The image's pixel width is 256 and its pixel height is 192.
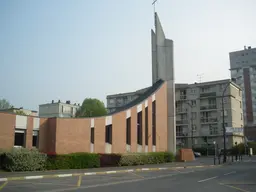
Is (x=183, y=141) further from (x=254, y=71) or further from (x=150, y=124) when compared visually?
(x=150, y=124)

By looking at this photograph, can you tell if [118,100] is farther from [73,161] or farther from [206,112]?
[73,161]

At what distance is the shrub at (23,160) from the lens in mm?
18984

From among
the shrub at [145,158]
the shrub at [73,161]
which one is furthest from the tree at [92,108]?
the shrub at [73,161]

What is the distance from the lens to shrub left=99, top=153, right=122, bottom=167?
24763 mm

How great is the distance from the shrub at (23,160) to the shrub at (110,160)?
5.83 m

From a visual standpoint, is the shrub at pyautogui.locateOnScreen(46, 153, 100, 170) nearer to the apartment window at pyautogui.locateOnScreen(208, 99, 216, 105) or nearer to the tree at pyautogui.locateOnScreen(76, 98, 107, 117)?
the tree at pyautogui.locateOnScreen(76, 98, 107, 117)

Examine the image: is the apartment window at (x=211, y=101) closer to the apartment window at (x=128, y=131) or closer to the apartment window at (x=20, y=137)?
the apartment window at (x=128, y=131)

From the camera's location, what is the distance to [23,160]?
19312 millimetres

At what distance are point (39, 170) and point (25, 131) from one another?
12.7 ft

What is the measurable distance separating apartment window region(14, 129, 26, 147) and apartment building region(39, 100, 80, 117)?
6805 cm

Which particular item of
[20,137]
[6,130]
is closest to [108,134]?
[20,137]

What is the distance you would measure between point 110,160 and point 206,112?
168ft

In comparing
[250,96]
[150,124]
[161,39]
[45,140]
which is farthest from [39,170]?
[250,96]

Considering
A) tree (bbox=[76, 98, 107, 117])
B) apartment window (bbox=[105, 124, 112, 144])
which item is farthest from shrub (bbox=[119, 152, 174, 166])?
tree (bbox=[76, 98, 107, 117])
